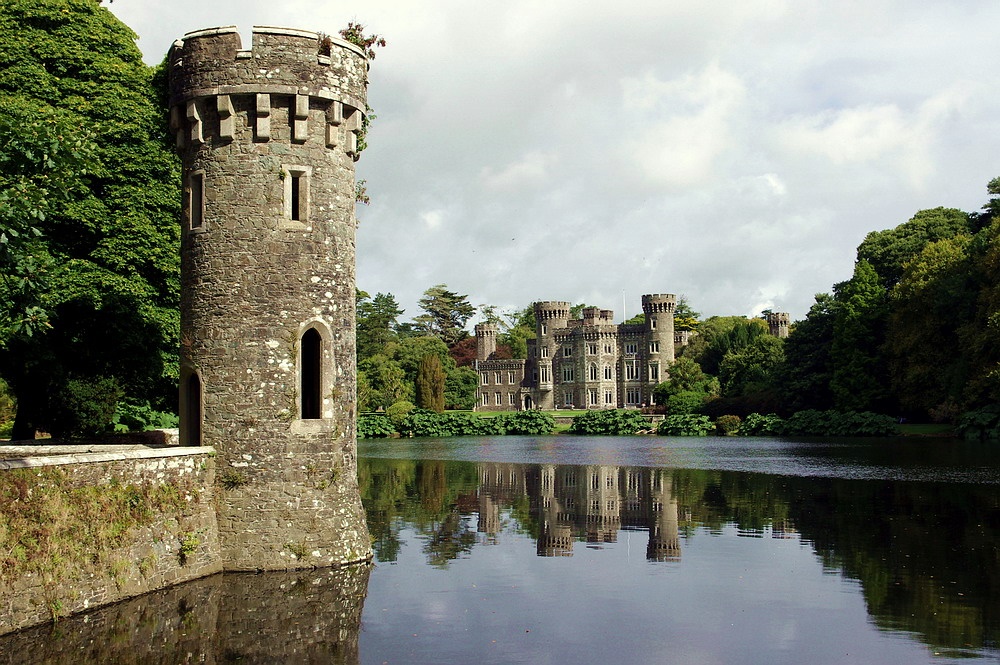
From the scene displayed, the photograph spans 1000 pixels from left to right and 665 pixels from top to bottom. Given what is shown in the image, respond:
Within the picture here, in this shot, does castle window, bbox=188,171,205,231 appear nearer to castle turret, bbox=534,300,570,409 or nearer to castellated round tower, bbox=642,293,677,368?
castellated round tower, bbox=642,293,677,368

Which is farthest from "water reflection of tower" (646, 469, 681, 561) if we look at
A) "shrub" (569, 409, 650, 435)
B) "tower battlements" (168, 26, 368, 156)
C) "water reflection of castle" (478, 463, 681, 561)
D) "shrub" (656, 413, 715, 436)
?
"shrub" (569, 409, 650, 435)

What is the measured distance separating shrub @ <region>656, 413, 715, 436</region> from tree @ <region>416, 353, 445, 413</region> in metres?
21.3

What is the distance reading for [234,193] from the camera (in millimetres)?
14180

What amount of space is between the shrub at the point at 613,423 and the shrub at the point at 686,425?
2.12 m

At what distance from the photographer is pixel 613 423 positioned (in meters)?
68.4

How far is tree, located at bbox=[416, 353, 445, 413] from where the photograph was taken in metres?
80.9

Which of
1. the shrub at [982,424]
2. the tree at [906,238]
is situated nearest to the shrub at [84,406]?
the shrub at [982,424]

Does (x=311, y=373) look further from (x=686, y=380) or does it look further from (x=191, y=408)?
(x=686, y=380)

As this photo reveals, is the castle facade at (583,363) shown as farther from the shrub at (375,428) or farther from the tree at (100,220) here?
the tree at (100,220)

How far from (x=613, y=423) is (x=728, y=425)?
8118mm

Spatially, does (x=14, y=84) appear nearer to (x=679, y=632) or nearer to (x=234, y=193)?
(x=234, y=193)

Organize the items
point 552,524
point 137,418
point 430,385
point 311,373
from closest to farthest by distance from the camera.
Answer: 1. point 311,373
2. point 552,524
3. point 137,418
4. point 430,385

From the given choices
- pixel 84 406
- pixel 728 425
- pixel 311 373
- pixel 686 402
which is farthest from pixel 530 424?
pixel 311 373

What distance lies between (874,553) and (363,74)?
35.0 feet
